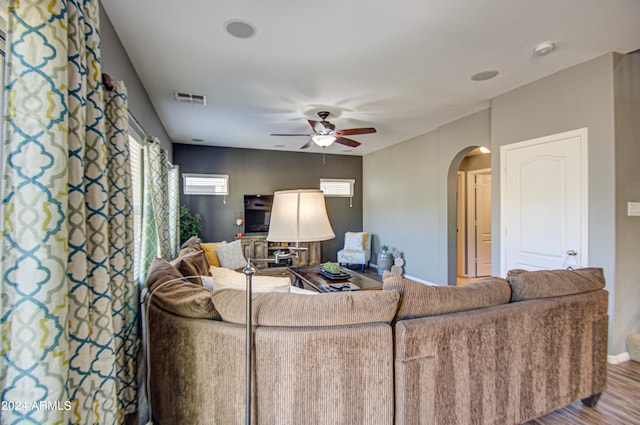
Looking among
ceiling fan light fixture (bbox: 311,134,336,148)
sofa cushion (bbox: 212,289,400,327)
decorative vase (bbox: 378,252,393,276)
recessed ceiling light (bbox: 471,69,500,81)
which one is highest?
recessed ceiling light (bbox: 471,69,500,81)

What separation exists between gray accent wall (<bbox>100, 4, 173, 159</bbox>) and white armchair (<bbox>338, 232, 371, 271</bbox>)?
14.1 ft

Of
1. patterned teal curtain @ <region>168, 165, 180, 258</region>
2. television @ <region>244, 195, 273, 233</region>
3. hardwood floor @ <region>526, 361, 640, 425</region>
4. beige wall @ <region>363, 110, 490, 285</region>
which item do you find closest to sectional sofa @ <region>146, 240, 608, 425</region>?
hardwood floor @ <region>526, 361, 640, 425</region>

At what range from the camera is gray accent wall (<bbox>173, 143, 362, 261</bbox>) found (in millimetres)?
6246

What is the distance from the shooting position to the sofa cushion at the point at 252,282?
1854mm

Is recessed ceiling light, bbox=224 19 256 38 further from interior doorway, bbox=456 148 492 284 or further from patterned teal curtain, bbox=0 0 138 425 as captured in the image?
interior doorway, bbox=456 148 492 284

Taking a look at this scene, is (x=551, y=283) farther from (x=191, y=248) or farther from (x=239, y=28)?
(x=191, y=248)

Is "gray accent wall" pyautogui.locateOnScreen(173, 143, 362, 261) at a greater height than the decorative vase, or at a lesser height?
greater

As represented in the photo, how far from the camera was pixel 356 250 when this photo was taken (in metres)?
6.53

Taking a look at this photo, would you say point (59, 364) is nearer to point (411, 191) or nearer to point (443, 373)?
point (443, 373)

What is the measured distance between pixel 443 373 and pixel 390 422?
15.0 inches

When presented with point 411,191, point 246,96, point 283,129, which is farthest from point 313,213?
point 411,191

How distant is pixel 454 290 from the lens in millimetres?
1714

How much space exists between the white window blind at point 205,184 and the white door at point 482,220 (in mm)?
5394

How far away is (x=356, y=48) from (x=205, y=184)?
476 centimetres
